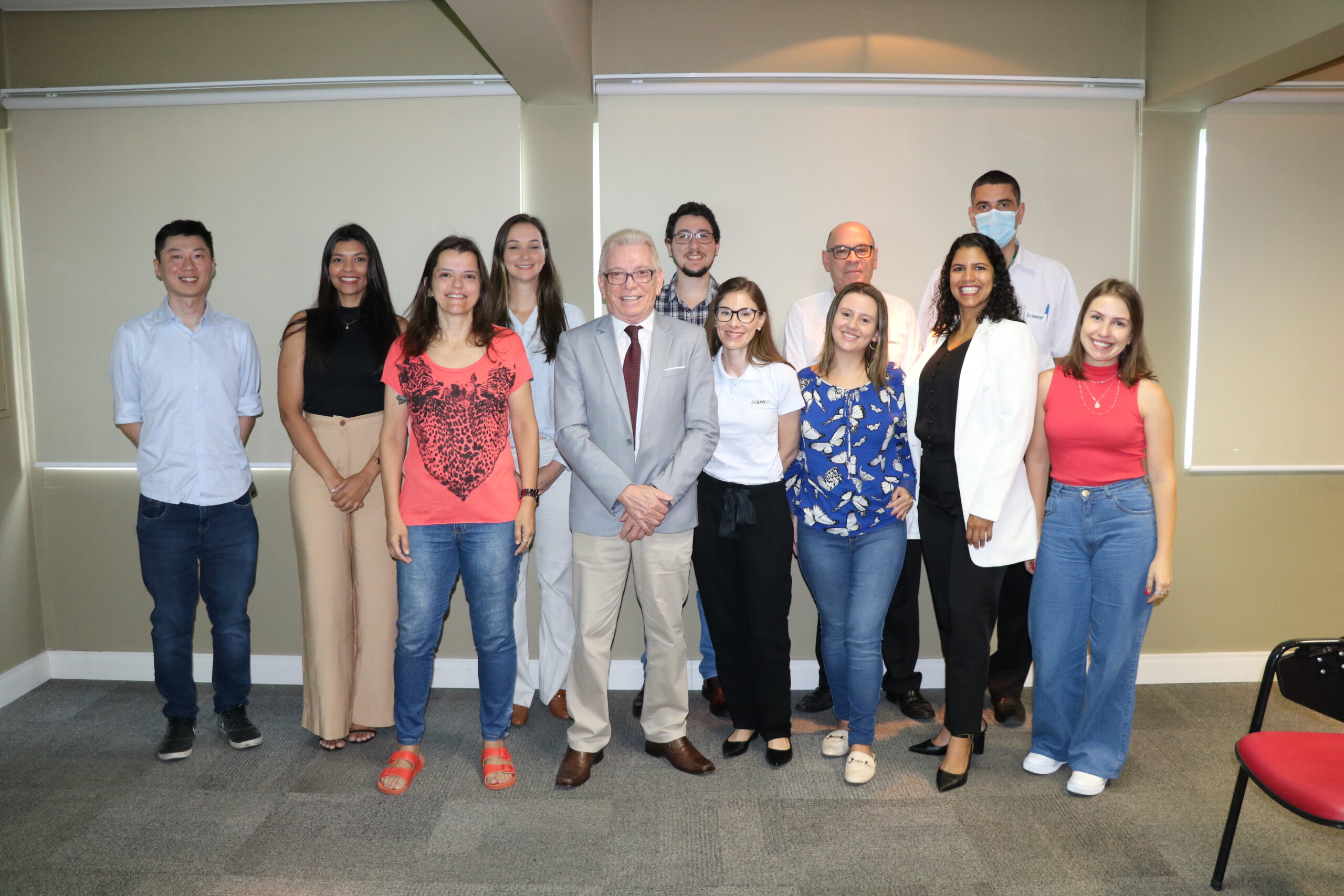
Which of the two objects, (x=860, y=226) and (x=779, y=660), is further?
(x=860, y=226)

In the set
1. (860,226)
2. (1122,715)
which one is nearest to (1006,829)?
(1122,715)

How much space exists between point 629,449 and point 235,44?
2.71 m

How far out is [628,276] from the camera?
2.93 m

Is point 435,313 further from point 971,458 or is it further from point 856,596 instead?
point 971,458

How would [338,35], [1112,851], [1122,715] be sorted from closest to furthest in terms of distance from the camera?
1. [1112,851]
2. [1122,715]
3. [338,35]

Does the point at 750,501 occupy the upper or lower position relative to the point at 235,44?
lower

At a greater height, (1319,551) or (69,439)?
(69,439)

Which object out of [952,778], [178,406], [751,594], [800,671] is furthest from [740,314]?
[178,406]

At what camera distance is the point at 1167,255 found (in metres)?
3.94

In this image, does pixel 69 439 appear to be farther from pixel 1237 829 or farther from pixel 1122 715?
pixel 1237 829

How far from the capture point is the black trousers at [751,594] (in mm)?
3051

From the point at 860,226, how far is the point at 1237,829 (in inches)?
98.2

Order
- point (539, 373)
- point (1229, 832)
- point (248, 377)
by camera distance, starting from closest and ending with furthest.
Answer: point (1229, 832) → point (539, 373) → point (248, 377)

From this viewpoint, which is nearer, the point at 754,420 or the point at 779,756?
the point at 754,420
